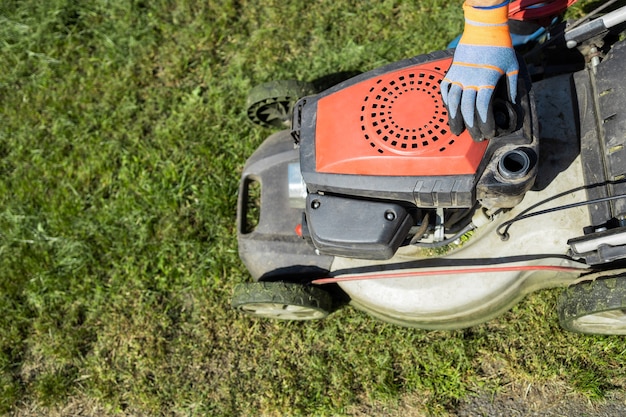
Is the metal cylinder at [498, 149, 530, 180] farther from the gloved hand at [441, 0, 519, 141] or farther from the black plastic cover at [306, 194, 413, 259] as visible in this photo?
the black plastic cover at [306, 194, 413, 259]

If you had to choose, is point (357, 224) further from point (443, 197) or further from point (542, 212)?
point (542, 212)

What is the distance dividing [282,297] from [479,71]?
1.17 m

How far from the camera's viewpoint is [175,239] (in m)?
3.43

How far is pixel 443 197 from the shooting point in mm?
2211

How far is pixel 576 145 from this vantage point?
102 inches

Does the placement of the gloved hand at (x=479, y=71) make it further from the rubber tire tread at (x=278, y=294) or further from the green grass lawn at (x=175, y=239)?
the green grass lawn at (x=175, y=239)

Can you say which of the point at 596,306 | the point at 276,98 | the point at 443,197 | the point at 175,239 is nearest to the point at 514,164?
the point at 443,197

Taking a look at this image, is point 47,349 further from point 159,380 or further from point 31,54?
point 31,54

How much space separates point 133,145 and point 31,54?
3.20 ft

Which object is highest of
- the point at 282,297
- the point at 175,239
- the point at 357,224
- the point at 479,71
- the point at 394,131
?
the point at 479,71

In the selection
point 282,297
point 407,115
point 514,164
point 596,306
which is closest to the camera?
point 514,164

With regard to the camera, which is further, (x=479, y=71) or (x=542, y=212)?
(x=542, y=212)

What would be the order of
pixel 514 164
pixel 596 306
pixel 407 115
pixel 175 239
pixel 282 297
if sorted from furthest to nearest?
pixel 175 239 → pixel 282 297 → pixel 596 306 → pixel 407 115 → pixel 514 164

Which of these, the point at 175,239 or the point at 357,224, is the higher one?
the point at 357,224
